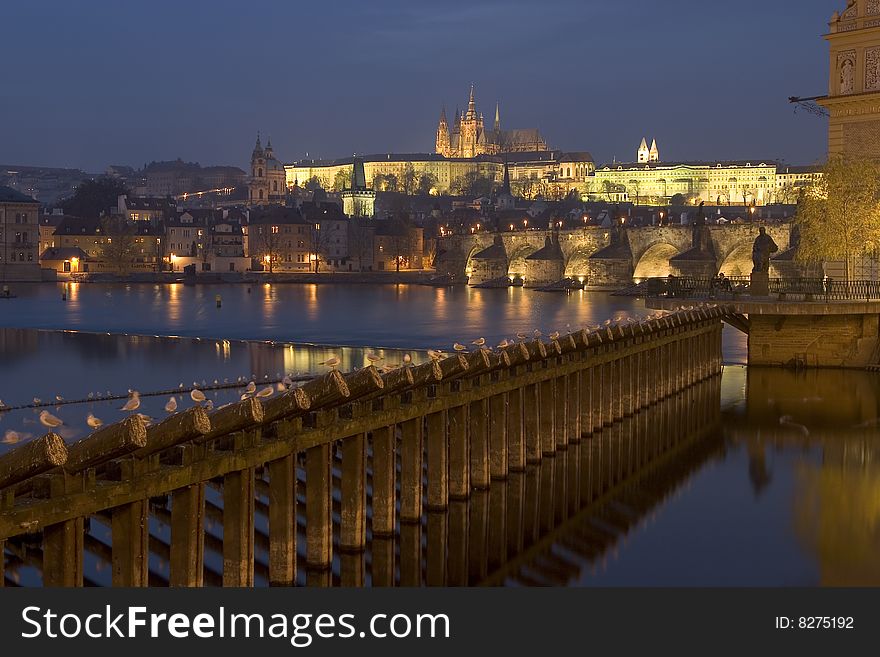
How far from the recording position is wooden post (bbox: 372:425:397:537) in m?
18.7

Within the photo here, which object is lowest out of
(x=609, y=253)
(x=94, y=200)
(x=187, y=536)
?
(x=187, y=536)

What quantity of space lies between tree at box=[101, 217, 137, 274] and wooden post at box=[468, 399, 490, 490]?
132 m

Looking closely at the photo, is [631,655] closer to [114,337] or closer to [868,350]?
[868,350]

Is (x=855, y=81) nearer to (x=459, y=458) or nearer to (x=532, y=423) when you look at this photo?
(x=532, y=423)

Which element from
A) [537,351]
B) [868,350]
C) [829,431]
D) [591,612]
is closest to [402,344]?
[868,350]

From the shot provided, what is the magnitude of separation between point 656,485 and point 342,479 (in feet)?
31.2

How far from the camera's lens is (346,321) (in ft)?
282

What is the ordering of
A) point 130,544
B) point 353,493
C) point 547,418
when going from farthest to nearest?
point 547,418
point 353,493
point 130,544

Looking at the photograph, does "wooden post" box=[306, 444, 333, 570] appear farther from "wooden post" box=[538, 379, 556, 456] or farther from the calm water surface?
"wooden post" box=[538, 379, 556, 456]

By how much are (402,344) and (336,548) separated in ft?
156

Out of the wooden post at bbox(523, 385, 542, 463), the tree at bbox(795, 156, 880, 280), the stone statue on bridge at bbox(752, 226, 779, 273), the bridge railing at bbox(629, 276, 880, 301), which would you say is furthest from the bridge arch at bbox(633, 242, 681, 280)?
the wooden post at bbox(523, 385, 542, 463)

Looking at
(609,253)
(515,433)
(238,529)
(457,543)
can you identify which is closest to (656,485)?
(515,433)

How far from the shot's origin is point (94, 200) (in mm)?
188000

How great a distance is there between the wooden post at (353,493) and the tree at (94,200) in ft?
551
